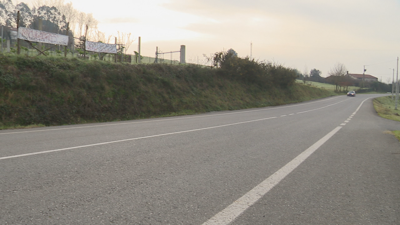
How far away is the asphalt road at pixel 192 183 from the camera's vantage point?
3127 mm

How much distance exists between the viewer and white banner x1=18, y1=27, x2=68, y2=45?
18.0m

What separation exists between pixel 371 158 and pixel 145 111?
14555 millimetres

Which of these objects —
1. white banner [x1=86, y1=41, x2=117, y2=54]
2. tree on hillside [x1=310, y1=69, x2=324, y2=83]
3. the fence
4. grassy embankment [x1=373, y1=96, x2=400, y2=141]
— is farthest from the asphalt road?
tree on hillside [x1=310, y1=69, x2=324, y2=83]

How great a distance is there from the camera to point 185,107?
2316 centimetres

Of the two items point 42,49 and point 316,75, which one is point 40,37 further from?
point 316,75

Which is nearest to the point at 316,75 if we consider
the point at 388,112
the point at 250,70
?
the point at 250,70

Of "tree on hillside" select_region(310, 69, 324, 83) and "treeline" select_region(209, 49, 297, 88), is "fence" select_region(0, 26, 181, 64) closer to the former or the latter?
"treeline" select_region(209, 49, 297, 88)

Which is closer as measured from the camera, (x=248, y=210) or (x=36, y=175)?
(x=248, y=210)

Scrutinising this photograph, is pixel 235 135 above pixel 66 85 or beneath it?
beneath

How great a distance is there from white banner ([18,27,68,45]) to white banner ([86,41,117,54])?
214 centimetres

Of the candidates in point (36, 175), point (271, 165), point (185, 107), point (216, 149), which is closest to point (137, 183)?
point (36, 175)

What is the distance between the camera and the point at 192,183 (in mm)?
4160

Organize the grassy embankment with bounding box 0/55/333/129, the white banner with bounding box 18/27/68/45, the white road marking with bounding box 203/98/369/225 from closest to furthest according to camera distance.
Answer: the white road marking with bounding box 203/98/369/225
the grassy embankment with bounding box 0/55/333/129
the white banner with bounding box 18/27/68/45

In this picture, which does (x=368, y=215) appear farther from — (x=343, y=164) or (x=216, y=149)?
(x=216, y=149)
